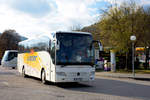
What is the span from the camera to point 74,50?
45.2 ft

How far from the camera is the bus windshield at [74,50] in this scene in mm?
13578

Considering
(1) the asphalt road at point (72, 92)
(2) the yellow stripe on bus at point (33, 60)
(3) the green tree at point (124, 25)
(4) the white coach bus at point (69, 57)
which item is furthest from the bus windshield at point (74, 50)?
(3) the green tree at point (124, 25)

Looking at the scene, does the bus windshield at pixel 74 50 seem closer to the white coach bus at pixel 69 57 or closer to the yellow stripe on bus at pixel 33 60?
the white coach bus at pixel 69 57

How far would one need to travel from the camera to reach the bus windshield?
44.5 ft

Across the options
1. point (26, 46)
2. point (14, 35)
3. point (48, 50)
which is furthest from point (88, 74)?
point (14, 35)

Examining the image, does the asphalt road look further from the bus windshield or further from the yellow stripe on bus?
the yellow stripe on bus

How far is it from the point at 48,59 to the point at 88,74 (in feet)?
8.89

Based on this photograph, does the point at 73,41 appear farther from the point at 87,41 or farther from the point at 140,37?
the point at 140,37

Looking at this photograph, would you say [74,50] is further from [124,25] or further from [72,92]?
[124,25]

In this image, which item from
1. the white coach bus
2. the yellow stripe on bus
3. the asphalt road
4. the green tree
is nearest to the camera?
the asphalt road

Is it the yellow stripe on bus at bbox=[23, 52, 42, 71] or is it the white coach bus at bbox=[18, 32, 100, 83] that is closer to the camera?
the white coach bus at bbox=[18, 32, 100, 83]

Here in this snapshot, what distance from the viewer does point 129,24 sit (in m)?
26.9

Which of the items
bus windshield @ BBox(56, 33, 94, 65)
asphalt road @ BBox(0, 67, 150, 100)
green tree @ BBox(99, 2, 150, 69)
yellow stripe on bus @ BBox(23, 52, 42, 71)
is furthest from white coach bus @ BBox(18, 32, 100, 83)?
green tree @ BBox(99, 2, 150, 69)

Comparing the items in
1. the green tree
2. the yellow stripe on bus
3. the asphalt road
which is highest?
the green tree
